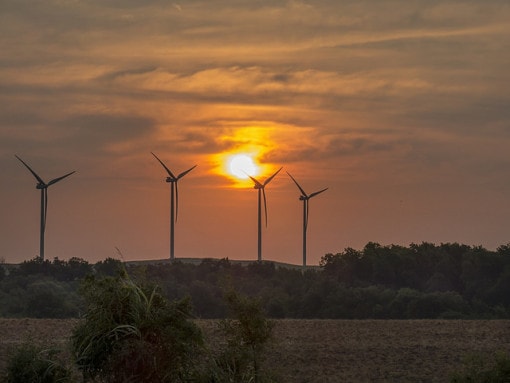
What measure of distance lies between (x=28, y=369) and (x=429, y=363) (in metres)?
33.3

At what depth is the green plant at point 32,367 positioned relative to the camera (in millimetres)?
45469

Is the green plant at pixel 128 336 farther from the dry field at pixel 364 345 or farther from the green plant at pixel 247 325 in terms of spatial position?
the dry field at pixel 364 345

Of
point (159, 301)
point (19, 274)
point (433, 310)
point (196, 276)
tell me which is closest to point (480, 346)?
point (433, 310)

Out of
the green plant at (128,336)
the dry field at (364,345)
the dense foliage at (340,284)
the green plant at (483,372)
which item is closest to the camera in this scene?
the green plant at (128,336)

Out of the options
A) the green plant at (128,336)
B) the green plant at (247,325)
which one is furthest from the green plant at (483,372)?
the green plant at (128,336)

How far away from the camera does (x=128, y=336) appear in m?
34.7

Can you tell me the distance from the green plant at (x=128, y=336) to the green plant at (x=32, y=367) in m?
8.83

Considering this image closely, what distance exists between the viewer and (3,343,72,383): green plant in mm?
45469

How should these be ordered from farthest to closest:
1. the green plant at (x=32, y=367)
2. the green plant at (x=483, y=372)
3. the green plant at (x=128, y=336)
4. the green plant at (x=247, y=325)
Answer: the green plant at (x=483, y=372), the green plant at (x=247, y=325), the green plant at (x=32, y=367), the green plant at (x=128, y=336)

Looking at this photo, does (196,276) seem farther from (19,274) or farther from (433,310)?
(433,310)

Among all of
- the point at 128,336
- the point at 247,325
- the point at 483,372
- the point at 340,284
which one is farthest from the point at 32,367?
the point at 340,284

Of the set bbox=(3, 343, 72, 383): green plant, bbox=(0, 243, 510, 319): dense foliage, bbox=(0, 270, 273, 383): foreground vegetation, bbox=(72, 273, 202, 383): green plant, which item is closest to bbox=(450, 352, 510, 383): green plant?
bbox=(3, 343, 72, 383): green plant

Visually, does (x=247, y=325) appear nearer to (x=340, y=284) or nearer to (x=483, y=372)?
(x=483, y=372)

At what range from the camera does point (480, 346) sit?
7894cm
